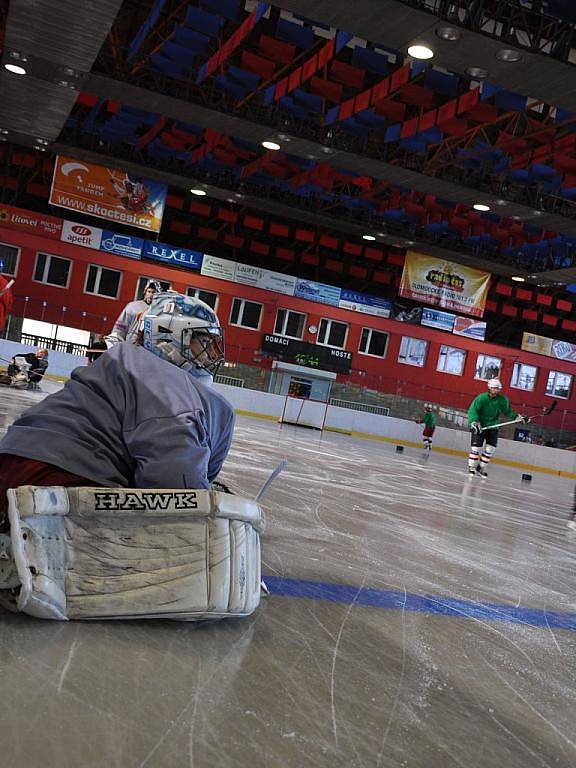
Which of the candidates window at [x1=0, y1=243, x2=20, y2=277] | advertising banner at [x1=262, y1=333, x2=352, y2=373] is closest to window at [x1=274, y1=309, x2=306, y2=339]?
advertising banner at [x1=262, y1=333, x2=352, y2=373]

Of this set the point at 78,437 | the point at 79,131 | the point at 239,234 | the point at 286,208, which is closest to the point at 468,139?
the point at 286,208

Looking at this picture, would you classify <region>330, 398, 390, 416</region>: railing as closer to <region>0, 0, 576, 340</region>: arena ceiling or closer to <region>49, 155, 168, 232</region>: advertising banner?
<region>0, 0, 576, 340</region>: arena ceiling

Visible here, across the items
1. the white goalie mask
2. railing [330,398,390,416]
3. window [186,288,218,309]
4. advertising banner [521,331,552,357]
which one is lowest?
railing [330,398,390,416]

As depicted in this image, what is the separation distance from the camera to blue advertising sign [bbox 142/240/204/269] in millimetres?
25219

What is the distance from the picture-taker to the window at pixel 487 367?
29.8 metres

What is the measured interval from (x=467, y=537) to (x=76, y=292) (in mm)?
22261

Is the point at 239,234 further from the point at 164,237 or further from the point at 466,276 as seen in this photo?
the point at 466,276

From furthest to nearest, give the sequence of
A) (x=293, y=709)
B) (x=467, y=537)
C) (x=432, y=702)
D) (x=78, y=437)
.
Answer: (x=467, y=537) < (x=78, y=437) < (x=432, y=702) < (x=293, y=709)

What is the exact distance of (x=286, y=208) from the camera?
2331 cm

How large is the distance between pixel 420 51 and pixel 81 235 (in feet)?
54.8

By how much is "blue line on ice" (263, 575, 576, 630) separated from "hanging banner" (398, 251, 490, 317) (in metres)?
21.0

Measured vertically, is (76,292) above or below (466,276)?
below

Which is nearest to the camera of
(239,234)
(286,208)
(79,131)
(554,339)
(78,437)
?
(78,437)

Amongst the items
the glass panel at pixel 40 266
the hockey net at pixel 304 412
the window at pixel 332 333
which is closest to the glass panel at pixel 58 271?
the glass panel at pixel 40 266
